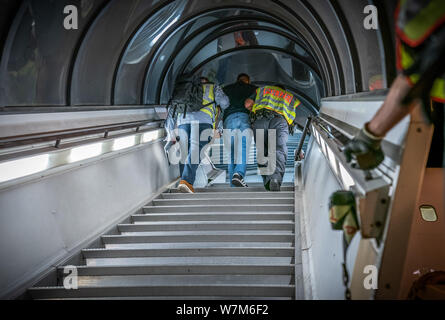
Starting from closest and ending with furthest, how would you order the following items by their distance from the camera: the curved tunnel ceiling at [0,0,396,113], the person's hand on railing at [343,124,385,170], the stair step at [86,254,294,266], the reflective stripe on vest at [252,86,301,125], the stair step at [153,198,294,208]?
1. the person's hand on railing at [343,124,385,170]
2. the stair step at [86,254,294,266]
3. the curved tunnel ceiling at [0,0,396,113]
4. the stair step at [153,198,294,208]
5. the reflective stripe on vest at [252,86,301,125]

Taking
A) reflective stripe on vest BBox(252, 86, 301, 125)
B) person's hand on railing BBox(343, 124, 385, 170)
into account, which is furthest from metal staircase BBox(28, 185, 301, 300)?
Result: reflective stripe on vest BBox(252, 86, 301, 125)

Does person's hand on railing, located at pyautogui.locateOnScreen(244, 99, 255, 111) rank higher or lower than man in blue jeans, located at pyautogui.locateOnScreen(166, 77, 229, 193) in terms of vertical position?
higher

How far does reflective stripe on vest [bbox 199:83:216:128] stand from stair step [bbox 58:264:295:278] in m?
3.49

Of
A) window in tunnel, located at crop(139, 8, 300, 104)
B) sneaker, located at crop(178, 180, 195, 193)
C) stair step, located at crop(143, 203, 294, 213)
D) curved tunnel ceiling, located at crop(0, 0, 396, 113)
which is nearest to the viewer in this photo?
curved tunnel ceiling, located at crop(0, 0, 396, 113)

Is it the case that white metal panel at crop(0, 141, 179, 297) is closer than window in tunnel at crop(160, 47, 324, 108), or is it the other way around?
white metal panel at crop(0, 141, 179, 297)

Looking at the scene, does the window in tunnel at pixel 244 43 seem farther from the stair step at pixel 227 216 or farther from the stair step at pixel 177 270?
the stair step at pixel 177 270

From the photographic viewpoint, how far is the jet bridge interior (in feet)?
7.06

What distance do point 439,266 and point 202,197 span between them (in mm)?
3690

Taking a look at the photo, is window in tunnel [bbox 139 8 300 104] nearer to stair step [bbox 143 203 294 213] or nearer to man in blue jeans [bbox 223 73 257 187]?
man in blue jeans [bbox 223 73 257 187]

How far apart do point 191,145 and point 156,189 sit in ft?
2.80

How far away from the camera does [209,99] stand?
6.58 meters

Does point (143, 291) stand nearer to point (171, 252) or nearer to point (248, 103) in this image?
point (171, 252)

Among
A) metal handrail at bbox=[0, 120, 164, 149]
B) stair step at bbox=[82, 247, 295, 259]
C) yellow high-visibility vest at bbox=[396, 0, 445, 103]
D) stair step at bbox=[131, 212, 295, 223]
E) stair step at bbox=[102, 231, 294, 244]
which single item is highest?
yellow high-visibility vest at bbox=[396, 0, 445, 103]

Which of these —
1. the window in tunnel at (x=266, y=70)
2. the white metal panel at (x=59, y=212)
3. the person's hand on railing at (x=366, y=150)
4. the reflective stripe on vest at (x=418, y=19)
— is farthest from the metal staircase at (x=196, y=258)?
the window in tunnel at (x=266, y=70)
